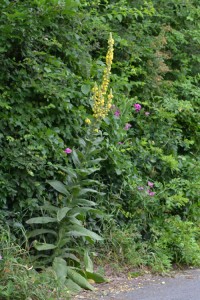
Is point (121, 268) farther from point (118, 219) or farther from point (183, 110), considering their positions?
point (183, 110)

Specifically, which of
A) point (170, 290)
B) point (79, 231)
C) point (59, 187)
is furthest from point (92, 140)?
point (170, 290)

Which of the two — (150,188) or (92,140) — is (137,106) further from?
(92,140)

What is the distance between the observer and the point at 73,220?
727 cm

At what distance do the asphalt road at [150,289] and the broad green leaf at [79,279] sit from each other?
0.31 ft

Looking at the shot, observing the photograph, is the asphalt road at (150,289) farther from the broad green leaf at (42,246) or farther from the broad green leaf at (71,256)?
the broad green leaf at (42,246)

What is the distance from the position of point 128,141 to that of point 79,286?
3070 mm

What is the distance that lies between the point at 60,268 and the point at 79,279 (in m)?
0.25

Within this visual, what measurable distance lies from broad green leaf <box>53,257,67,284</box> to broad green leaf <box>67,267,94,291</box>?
0.10 metres

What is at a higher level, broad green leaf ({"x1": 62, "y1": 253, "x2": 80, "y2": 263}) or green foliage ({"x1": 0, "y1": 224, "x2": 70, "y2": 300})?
green foliage ({"x1": 0, "y1": 224, "x2": 70, "y2": 300})

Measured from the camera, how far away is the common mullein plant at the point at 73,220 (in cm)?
720

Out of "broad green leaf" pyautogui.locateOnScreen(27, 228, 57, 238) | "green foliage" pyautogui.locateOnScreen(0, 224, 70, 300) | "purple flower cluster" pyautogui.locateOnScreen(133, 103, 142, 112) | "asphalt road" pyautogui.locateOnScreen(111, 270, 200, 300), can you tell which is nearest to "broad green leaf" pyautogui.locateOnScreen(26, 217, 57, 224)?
"broad green leaf" pyautogui.locateOnScreen(27, 228, 57, 238)

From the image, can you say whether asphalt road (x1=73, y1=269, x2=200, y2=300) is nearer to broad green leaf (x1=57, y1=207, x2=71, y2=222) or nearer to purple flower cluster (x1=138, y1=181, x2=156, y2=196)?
broad green leaf (x1=57, y1=207, x2=71, y2=222)

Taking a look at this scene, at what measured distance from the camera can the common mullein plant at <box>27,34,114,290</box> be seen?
7.20 meters

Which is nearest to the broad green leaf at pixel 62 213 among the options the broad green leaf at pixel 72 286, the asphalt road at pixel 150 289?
the broad green leaf at pixel 72 286
